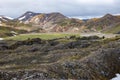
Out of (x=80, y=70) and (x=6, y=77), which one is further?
(x=80, y=70)

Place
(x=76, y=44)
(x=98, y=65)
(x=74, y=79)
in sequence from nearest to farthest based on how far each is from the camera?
(x=74, y=79) → (x=98, y=65) → (x=76, y=44)

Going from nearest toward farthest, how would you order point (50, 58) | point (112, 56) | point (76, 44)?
1. point (112, 56)
2. point (50, 58)
3. point (76, 44)

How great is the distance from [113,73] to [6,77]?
87.2 feet

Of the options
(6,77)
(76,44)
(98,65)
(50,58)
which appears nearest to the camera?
(6,77)

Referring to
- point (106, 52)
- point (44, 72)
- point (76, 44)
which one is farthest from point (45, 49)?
point (44, 72)

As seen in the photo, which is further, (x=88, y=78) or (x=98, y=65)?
(x=98, y=65)

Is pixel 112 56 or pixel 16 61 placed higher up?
pixel 112 56

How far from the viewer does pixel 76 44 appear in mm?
131875

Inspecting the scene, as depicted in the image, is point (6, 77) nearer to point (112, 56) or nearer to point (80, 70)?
point (80, 70)

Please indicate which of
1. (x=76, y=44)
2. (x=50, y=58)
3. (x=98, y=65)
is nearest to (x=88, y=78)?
(x=98, y=65)

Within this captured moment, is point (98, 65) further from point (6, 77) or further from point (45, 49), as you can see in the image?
point (45, 49)

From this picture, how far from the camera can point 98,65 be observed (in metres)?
61.3

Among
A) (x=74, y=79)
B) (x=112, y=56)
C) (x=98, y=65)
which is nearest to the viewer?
(x=74, y=79)

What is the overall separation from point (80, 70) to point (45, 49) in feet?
225
